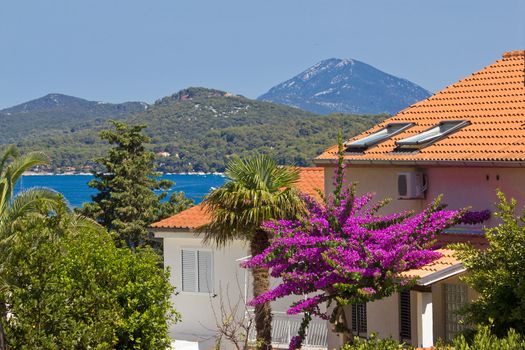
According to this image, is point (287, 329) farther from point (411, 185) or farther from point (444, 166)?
point (444, 166)

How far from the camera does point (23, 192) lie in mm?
25141

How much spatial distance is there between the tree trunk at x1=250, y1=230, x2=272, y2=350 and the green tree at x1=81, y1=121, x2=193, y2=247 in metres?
21.6

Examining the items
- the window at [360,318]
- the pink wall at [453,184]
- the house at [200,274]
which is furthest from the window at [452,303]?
the house at [200,274]

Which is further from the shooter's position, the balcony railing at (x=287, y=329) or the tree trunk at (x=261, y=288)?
the balcony railing at (x=287, y=329)

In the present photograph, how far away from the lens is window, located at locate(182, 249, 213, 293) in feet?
98.2

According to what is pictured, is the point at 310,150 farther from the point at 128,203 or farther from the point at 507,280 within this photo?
the point at 507,280

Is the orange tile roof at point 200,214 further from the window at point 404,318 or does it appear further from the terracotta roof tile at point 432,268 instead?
the terracotta roof tile at point 432,268

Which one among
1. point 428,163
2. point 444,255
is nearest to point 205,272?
point 428,163

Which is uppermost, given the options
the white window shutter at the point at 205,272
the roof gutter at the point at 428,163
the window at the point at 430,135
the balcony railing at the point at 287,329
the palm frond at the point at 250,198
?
the window at the point at 430,135

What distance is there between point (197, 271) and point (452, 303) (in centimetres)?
907

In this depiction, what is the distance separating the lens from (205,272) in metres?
30.0

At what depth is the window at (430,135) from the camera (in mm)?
23688

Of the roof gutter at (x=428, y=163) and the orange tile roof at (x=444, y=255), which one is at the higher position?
the roof gutter at (x=428, y=163)

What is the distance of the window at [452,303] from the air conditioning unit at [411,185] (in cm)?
208
